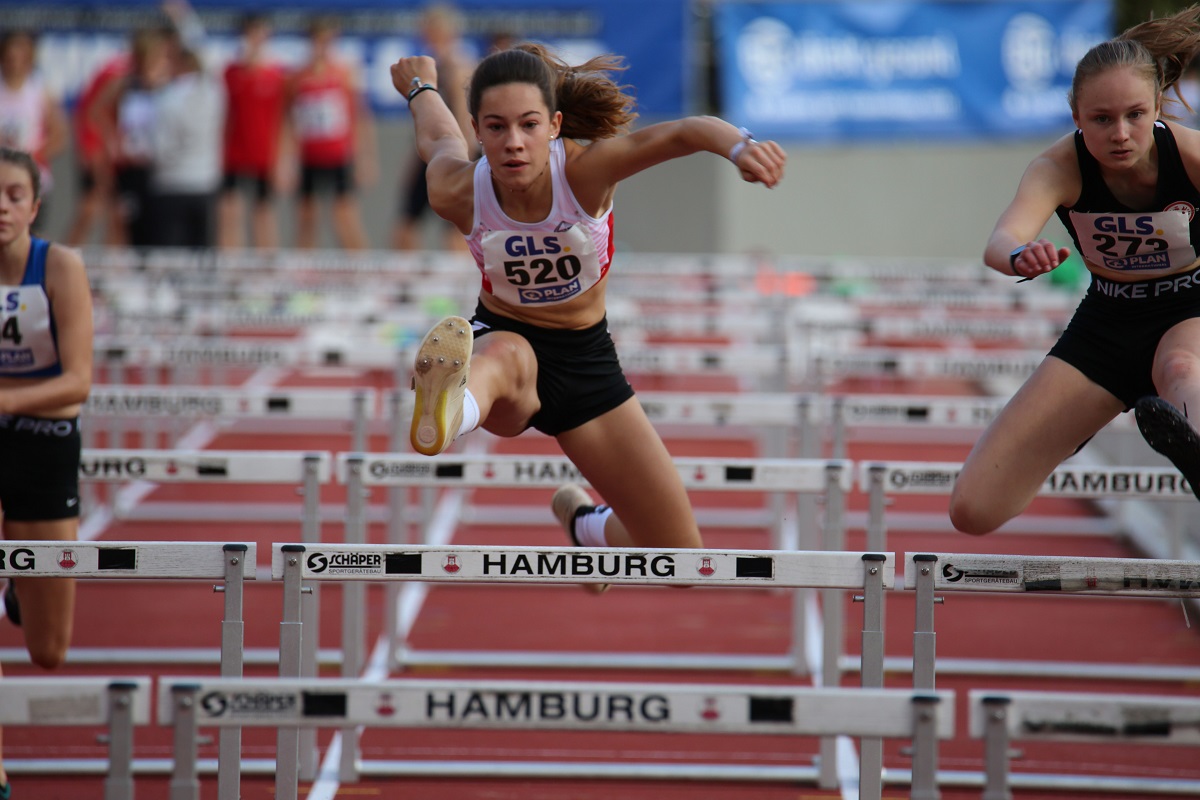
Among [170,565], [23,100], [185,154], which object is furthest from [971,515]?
[23,100]

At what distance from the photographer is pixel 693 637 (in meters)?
6.46

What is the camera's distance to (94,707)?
112 inches

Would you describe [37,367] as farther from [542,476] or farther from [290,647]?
[542,476]

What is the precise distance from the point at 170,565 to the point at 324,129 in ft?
32.4

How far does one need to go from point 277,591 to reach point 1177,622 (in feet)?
14.1

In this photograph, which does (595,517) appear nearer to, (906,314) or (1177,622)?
(1177,622)

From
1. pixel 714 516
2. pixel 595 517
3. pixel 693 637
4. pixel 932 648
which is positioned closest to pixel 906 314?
pixel 714 516

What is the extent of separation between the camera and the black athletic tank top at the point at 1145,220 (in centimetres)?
398

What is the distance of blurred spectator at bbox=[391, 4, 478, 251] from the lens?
37.6ft

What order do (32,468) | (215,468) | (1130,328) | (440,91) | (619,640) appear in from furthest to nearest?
(440,91), (619,640), (215,468), (32,468), (1130,328)

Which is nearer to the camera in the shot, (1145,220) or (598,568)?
(598,568)

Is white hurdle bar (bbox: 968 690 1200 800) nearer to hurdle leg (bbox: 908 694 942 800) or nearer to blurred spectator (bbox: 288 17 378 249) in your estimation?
hurdle leg (bbox: 908 694 942 800)

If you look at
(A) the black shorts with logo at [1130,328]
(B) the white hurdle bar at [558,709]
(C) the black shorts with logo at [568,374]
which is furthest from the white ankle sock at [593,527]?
(B) the white hurdle bar at [558,709]

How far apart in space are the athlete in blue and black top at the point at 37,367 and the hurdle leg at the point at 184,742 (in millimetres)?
1791
